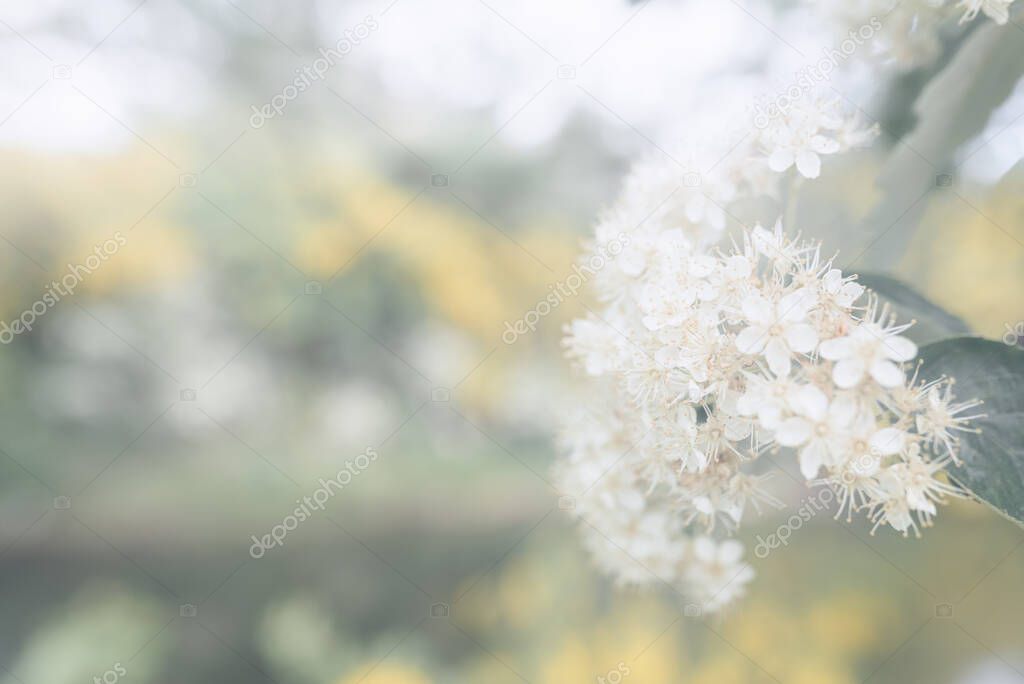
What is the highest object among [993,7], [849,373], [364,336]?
[993,7]

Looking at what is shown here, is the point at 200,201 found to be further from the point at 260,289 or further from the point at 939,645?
the point at 939,645

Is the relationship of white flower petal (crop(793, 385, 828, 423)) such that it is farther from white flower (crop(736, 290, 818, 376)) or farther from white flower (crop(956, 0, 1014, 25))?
white flower (crop(956, 0, 1014, 25))

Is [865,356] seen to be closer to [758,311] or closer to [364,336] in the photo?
[758,311]

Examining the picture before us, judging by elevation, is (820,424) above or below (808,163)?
below

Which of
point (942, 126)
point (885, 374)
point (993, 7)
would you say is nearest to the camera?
point (885, 374)

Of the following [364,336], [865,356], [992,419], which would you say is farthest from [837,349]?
[364,336]

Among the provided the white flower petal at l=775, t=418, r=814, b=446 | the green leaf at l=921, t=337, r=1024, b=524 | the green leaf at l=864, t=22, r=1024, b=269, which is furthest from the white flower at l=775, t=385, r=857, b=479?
the green leaf at l=864, t=22, r=1024, b=269

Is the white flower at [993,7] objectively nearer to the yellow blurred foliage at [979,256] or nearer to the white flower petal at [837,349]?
the yellow blurred foliage at [979,256]
